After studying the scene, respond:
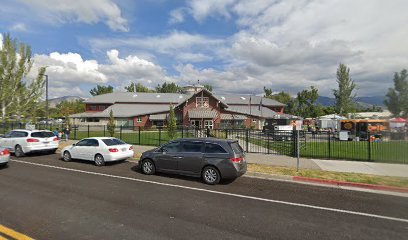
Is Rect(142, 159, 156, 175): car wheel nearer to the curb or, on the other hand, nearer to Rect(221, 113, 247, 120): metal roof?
the curb

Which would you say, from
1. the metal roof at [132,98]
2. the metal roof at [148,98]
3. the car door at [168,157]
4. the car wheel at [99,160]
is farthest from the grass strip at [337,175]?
the metal roof at [132,98]

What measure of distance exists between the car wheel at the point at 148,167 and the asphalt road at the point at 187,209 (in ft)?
2.12

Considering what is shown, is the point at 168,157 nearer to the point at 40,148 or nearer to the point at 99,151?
the point at 99,151

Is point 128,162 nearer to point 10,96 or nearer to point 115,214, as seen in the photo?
point 115,214

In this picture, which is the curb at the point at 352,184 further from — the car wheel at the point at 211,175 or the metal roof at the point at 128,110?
the metal roof at the point at 128,110

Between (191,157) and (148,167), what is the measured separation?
2.17 m

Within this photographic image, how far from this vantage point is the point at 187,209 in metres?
6.48

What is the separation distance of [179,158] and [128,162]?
4.96m

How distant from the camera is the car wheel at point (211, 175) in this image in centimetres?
908

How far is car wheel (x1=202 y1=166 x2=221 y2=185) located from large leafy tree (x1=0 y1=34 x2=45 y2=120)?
26065 millimetres

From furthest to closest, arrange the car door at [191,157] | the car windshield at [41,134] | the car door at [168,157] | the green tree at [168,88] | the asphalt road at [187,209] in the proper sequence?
the green tree at [168,88] → the car windshield at [41,134] → the car door at [168,157] → the car door at [191,157] → the asphalt road at [187,209]

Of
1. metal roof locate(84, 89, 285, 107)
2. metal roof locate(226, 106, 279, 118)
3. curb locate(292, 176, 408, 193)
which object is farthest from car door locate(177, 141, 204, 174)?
metal roof locate(84, 89, 285, 107)

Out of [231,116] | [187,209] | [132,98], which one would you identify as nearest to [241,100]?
[231,116]

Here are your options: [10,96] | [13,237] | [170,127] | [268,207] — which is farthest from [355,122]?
[10,96]
